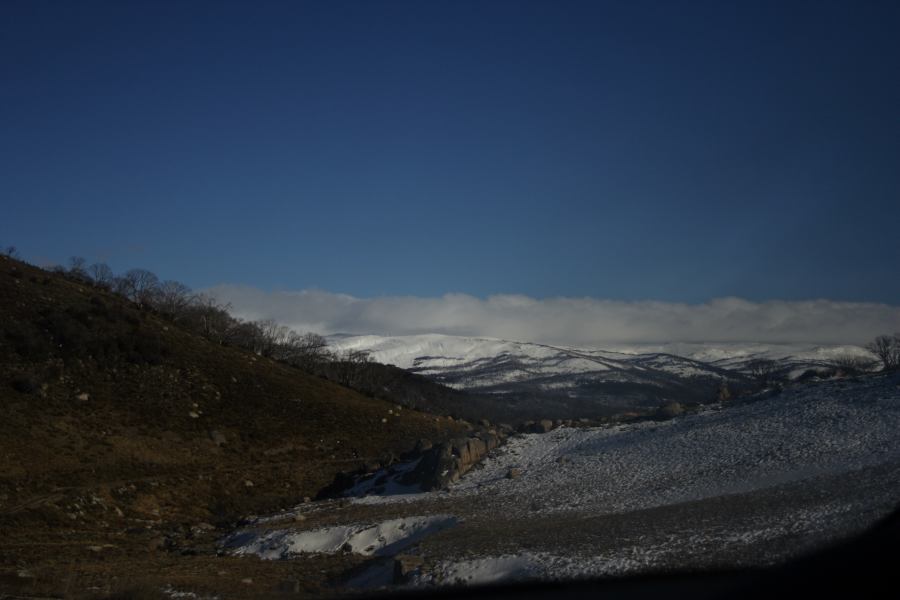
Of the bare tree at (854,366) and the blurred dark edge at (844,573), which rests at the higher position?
the blurred dark edge at (844,573)

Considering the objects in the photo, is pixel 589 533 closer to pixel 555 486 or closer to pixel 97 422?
pixel 555 486

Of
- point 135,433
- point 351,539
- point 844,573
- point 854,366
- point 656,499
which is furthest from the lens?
point 854,366

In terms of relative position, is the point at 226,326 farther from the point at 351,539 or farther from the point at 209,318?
the point at 351,539

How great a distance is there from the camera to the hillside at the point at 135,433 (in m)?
22.3

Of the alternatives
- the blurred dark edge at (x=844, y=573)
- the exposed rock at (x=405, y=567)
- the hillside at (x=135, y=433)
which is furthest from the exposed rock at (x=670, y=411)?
the blurred dark edge at (x=844, y=573)

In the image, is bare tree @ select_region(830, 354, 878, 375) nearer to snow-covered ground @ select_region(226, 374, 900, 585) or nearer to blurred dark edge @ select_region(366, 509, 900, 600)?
snow-covered ground @ select_region(226, 374, 900, 585)

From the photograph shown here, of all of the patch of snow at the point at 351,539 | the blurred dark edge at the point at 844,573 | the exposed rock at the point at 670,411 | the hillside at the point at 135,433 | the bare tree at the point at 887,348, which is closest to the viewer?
the blurred dark edge at the point at 844,573

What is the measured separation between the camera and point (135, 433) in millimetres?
35250

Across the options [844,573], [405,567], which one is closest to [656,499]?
[405,567]

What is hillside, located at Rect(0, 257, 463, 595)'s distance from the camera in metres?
22.3

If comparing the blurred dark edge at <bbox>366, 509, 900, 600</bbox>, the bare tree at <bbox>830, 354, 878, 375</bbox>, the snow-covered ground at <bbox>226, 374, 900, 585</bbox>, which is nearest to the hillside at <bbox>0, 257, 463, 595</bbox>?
the snow-covered ground at <bbox>226, 374, 900, 585</bbox>

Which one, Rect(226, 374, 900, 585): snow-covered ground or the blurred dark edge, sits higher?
the blurred dark edge

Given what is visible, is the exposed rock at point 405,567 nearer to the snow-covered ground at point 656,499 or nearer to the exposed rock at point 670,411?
the snow-covered ground at point 656,499

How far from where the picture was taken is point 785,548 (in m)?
9.73
